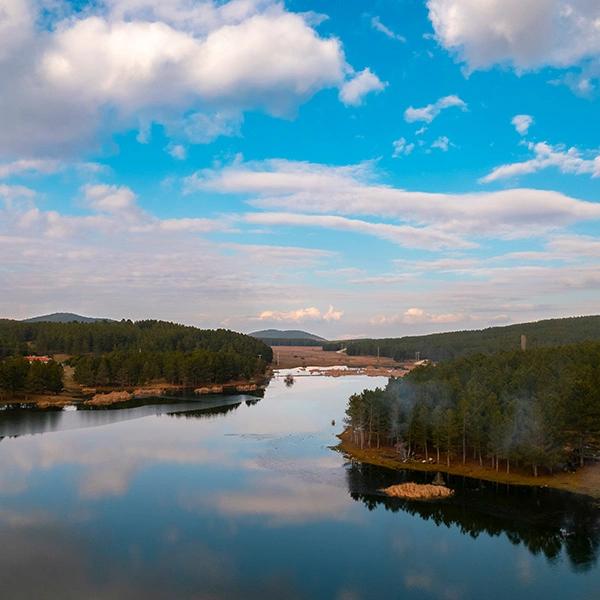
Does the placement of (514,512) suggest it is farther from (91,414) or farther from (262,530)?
(91,414)

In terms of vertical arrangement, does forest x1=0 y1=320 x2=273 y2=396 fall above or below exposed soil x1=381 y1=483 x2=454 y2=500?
above

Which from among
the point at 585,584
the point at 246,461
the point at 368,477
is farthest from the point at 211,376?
the point at 585,584

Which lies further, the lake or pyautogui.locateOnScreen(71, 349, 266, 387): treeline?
pyautogui.locateOnScreen(71, 349, 266, 387): treeline

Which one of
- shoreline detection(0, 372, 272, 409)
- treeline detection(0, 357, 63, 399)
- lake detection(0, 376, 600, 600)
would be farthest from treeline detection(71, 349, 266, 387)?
lake detection(0, 376, 600, 600)

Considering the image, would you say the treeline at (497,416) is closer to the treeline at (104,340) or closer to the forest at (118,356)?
the forest at (118,356)

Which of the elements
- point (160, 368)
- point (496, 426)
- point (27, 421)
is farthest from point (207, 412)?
point (496, 426)

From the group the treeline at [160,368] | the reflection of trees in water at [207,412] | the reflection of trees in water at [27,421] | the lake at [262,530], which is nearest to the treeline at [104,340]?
the treeline at [160,368]

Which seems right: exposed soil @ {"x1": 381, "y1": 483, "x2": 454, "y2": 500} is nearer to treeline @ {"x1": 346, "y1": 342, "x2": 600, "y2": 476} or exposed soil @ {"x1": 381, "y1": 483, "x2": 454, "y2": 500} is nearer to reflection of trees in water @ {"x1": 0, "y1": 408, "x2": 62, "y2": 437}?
treeline @ {"x1": 346, "y1": 342, "x2": 600, "y2": 476}
